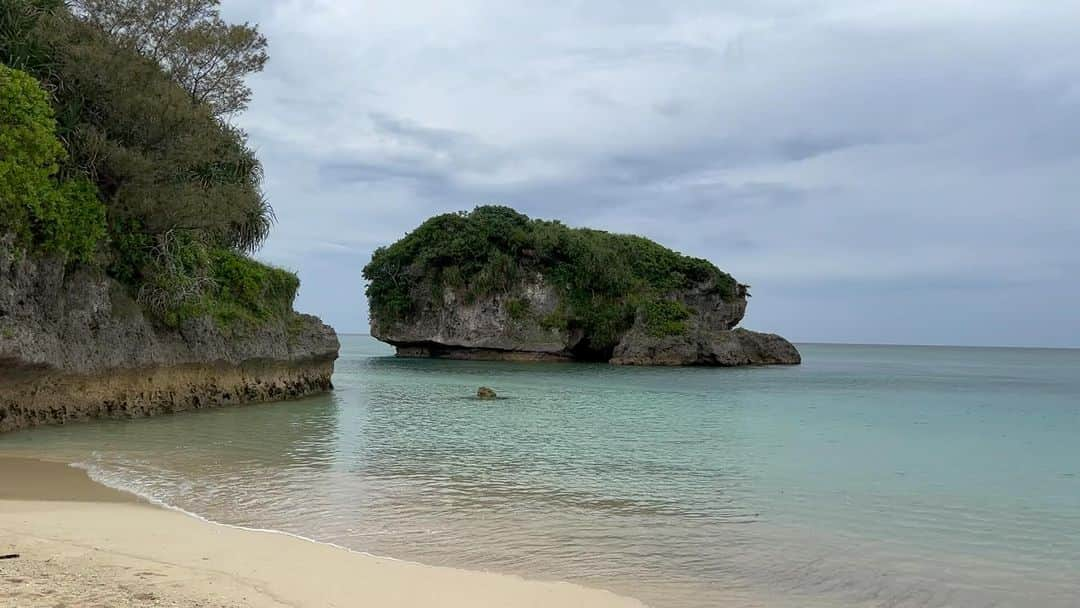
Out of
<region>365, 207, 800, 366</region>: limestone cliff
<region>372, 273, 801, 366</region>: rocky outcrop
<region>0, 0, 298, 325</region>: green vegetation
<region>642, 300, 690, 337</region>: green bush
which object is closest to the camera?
<region>0, 0, 298, 325</region>: green vegetation

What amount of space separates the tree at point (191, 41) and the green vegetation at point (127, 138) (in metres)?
0.03

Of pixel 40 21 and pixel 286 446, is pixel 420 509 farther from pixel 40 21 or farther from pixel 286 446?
pixel 40 21

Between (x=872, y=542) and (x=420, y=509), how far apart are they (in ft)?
15.0

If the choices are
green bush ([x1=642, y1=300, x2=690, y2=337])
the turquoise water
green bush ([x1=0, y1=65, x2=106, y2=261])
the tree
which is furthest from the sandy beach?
green bush ([x1=642, y1=300, x2=690, y2=337])

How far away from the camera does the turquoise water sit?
20.4ft

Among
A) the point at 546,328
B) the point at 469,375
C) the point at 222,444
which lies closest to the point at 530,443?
the point at 222,444

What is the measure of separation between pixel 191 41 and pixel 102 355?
748 centimetres

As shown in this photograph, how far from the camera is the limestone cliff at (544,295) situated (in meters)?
55.0

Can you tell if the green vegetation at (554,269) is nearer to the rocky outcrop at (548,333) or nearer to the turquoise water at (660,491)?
the rocky outcrop at (548,333)

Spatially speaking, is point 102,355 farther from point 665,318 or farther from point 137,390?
point 665,318

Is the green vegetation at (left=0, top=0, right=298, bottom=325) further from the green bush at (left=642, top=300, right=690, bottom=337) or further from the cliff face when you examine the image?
the green bush at (left=642, top=300, right=690, bottom=337)

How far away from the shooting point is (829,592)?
18.9ft

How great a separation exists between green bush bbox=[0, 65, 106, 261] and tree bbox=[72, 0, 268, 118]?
3.88 m

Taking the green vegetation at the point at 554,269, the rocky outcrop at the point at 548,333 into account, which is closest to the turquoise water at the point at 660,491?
the rocky outcrop at the point at 548,333
